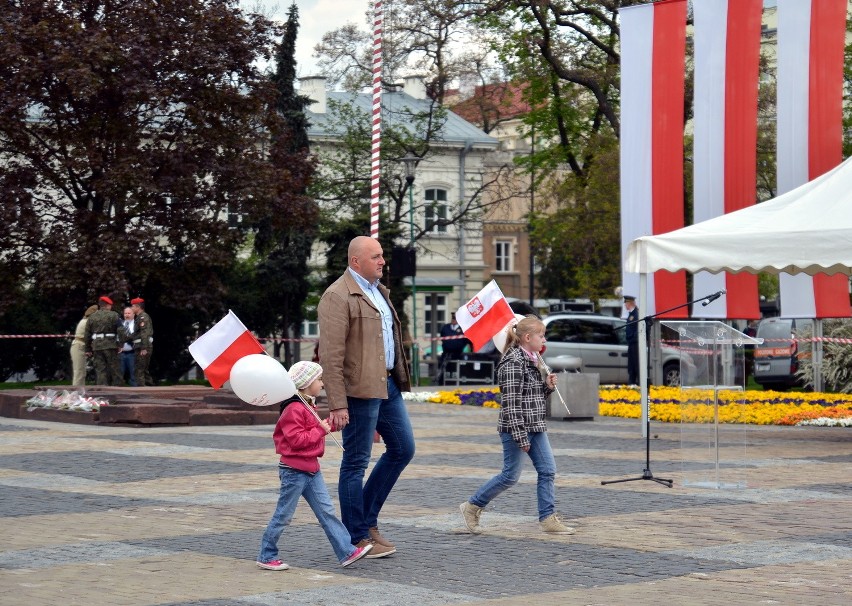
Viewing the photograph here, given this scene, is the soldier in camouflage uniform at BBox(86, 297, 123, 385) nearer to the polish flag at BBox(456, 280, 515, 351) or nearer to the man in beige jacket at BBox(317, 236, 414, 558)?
the polish flag at BBox(456, 280, 515, 351)

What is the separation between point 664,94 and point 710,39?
1045mm

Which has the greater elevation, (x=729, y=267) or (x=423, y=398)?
(x=729, y=267)

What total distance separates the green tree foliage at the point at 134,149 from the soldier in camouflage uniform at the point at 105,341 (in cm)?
412

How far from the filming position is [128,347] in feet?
97.3

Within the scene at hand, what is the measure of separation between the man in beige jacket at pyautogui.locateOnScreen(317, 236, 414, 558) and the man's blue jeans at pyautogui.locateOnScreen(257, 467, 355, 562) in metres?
0.26

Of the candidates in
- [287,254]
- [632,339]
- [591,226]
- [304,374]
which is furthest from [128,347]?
[591,226]

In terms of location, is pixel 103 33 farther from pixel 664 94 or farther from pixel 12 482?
pixel 12 482

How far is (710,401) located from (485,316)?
2.13m

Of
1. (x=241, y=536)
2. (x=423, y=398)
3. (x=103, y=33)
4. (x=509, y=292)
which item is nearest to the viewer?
(x=241, y=536)

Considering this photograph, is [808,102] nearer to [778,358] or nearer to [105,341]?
[778,358]

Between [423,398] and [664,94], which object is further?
[423,398]

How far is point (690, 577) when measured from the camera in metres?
8.05

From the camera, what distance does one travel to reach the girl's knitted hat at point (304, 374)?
846cm

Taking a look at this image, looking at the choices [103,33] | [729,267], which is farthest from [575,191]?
[729,267]
